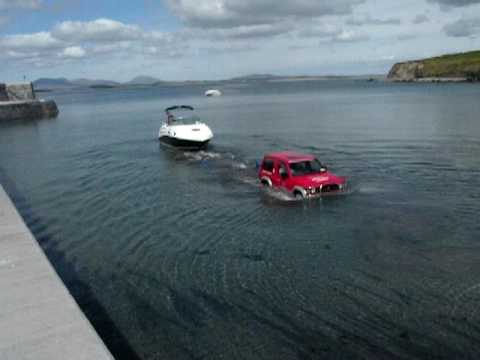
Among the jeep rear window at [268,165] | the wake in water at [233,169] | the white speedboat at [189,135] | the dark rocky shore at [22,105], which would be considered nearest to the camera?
the wake in water at [233,169]

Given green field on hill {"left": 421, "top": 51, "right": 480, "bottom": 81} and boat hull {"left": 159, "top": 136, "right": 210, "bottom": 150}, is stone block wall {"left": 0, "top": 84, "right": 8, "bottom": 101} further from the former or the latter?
green field on hill {"left": 421, "top": 51, "right": 480, "bottom": 81}

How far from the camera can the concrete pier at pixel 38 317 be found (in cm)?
813

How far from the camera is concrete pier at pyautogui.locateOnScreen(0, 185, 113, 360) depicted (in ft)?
26.7

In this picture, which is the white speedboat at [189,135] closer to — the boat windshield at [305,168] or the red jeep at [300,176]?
the red jeep at [300,176]

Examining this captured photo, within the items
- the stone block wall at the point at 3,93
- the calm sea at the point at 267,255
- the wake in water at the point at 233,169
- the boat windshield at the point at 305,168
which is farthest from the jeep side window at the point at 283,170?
the stone block wall at the point at 3,93

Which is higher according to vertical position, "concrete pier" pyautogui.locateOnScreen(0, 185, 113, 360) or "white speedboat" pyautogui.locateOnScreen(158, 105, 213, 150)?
"concrete pier" pyautogui.locateOnScreen(0, 185, 113, 360)

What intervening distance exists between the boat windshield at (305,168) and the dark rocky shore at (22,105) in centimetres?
7876

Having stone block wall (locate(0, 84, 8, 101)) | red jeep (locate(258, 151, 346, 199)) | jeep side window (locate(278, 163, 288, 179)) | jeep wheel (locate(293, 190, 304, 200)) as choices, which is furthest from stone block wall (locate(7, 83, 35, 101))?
jeep wheel (locate(293, 190, 304, 200))

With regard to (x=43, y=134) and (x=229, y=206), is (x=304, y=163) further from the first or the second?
(x=43, y=134)

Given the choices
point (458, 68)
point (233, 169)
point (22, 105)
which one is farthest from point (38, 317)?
point (458, 68)

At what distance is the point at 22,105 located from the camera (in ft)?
294

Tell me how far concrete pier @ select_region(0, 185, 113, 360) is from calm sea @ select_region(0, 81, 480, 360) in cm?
180

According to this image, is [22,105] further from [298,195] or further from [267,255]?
[267,255]

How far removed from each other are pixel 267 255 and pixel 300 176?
7.51 m
